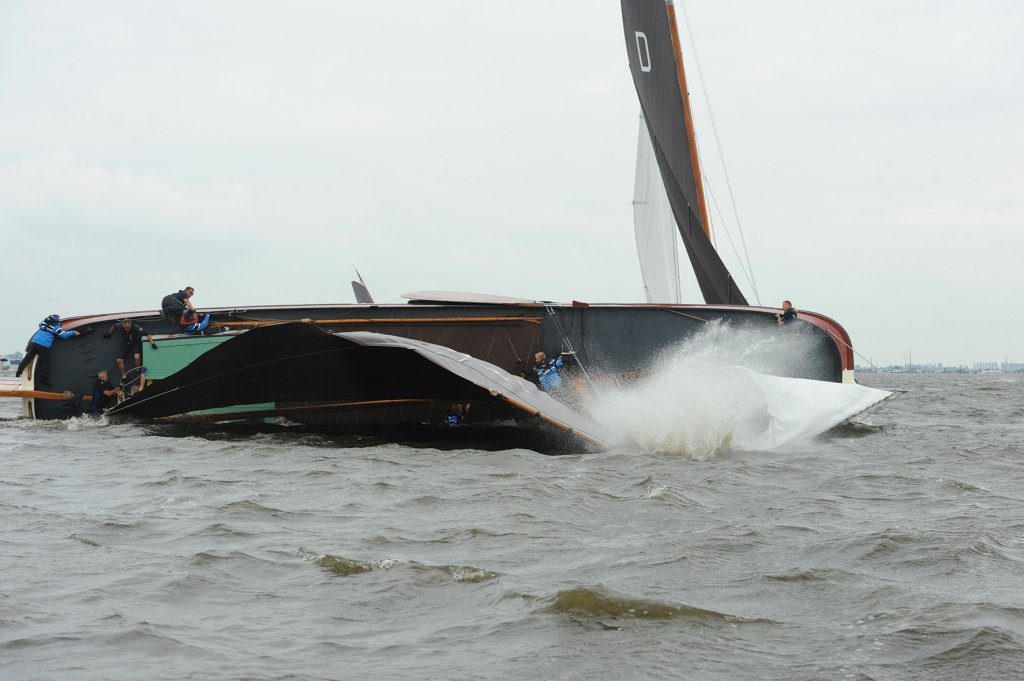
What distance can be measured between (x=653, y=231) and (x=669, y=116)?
642cm

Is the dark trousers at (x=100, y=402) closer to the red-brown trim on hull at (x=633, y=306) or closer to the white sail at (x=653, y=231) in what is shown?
the red-brown trim on hull at (x=633, y=306)

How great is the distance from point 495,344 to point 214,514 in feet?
29.0

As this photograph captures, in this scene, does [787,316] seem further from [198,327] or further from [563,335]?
[198,327]

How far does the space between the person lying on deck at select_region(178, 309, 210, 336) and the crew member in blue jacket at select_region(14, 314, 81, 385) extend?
5.33 ft

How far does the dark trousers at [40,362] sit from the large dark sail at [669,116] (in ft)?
37.1

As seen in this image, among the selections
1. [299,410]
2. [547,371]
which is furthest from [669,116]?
[299,410]

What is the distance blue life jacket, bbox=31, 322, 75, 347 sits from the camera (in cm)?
1522

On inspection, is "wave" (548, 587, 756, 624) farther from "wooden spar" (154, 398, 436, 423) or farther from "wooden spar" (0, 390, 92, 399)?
"wooden spar" (0, 390, 92, 399)

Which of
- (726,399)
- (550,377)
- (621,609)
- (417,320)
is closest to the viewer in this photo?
(621,609)

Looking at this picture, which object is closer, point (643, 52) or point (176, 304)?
point (176, 304)

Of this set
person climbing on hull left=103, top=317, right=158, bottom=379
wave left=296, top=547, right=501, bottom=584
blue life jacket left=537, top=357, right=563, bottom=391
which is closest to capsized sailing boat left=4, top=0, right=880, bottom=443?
person climbing on hull left=103, top=317, right=158, bottom=379

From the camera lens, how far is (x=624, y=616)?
465 centimetres

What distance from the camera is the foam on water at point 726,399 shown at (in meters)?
12.3

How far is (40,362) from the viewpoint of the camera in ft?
50.6
